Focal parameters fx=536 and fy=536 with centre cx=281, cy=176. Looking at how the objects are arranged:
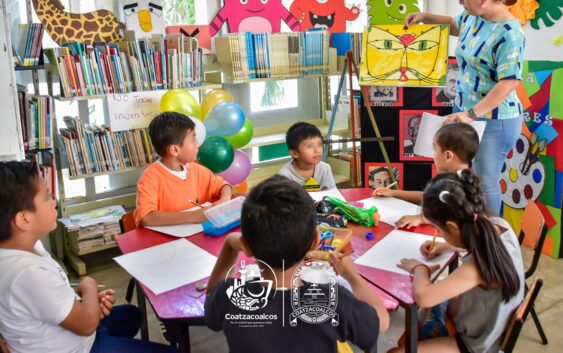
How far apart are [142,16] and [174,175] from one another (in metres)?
1.71

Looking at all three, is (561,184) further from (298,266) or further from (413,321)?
(298,266)

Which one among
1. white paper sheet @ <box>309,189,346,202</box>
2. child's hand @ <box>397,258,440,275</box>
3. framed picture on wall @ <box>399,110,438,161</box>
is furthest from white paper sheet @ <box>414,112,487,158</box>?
child's hand @ <box>397,258,440,275</box>

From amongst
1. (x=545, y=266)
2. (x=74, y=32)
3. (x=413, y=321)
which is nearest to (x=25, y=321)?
(x=413, y=321)

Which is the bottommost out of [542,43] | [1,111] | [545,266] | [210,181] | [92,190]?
[545,266]

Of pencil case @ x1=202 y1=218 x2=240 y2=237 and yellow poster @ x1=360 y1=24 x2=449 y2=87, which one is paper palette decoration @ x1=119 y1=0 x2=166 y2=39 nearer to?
yellow poster @ x1=360 y1=24 x2=449 y2=87

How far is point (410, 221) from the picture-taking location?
197cm

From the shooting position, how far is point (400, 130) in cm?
380

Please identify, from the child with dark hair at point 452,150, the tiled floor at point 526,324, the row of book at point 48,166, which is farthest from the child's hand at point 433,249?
the row of book at point 48,166

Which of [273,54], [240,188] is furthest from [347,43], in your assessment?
[240,188]

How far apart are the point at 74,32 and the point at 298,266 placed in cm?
267

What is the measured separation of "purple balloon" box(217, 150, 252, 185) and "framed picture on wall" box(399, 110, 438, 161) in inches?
44.3

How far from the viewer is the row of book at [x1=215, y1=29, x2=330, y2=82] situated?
12.3 feet

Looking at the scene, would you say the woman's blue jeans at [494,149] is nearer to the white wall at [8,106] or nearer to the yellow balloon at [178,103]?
the yellow balloon at [178,103]

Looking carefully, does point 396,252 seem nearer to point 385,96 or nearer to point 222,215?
point 222,215
